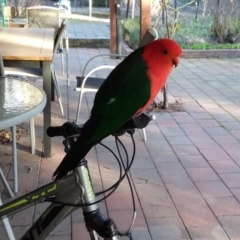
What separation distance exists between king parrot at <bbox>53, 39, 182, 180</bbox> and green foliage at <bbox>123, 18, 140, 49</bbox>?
6496 millimetres

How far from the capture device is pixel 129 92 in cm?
98

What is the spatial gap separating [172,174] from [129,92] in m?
1.94

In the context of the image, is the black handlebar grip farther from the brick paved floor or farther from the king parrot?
the brick paved floor

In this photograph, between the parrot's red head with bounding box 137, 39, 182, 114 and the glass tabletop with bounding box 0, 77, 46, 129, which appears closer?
the parrot's red head with bounding box 137, 39, 182, 114

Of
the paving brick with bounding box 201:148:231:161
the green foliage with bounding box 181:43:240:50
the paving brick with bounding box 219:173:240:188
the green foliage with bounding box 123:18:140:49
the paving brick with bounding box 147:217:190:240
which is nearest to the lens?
the paving brick with bounding box 147:217:190:240

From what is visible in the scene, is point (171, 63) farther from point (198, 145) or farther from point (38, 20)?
point (38, 20)

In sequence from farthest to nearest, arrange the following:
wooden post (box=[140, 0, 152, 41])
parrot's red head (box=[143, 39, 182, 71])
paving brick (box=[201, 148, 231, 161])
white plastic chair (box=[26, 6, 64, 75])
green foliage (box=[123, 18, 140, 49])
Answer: green foliage (box=[123, 18, 140, 49]), white plastic chair (box=[26, 6, 64, 75]), wooden post (box=[140, 0, 152, 41]), paving brick (box=[201, 148, 231, 161]), parrot's red head (box=[143, 39, 182, 71])

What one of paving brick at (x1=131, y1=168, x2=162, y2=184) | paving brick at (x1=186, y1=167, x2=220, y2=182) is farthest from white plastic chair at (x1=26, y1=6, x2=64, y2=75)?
paving brick at (x1=186, y1=167, x2=220, y2=182)

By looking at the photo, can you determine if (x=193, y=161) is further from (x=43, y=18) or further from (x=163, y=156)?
(x=43, y=18)

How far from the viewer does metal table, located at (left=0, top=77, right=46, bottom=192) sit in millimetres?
1412

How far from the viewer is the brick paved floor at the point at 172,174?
2242 millimetres

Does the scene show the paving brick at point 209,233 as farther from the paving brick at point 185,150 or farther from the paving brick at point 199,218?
the paving brick at point 185,150

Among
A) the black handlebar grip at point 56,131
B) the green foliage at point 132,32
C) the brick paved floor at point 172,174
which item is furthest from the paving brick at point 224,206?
the green foliage at point 132,32

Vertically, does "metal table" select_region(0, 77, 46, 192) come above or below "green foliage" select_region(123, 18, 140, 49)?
above
